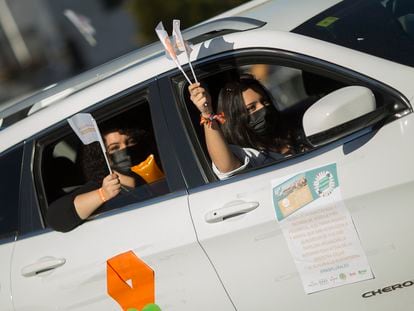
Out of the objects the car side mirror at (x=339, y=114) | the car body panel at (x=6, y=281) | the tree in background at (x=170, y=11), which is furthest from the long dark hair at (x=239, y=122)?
the tree in background at (x=170, y=11)

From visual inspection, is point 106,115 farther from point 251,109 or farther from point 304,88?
point 304,88

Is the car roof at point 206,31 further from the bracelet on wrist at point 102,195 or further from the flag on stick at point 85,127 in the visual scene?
the bracelet on wrist at point 102,195

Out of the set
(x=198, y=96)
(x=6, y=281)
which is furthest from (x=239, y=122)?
(x=6, y=281)

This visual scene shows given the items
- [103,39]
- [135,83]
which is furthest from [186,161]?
[103,39]

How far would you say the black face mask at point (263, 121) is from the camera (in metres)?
3.36

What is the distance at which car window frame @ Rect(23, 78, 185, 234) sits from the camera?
10.1ft

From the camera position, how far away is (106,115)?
322 centimetres

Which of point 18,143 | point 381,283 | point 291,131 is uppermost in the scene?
point 18,143

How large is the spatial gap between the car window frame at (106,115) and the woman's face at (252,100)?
0.49 metres

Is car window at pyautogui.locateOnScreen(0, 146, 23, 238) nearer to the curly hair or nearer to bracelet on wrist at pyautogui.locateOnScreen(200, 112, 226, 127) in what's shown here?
the curly hair

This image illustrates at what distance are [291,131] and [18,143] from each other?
1.40 m

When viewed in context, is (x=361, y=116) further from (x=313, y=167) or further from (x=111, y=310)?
(x=111, y=310)

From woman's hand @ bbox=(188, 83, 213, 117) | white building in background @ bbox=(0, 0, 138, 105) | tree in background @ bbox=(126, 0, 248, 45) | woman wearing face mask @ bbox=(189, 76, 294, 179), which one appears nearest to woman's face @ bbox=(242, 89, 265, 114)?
woman wearing face mask @ bbox=(189, 76, 294, 179)

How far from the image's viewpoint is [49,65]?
1648 centimetres
